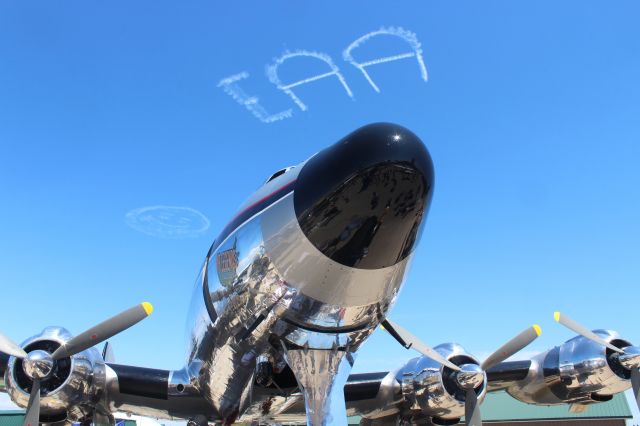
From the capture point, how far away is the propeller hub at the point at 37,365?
27.7ft

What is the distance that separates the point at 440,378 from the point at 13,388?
297 inches

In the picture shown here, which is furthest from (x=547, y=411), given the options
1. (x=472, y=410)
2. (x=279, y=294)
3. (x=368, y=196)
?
(x=368, y=196)

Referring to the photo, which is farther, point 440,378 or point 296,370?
point 440,378

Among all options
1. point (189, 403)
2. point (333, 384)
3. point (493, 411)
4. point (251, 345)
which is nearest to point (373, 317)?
point (333, 384)

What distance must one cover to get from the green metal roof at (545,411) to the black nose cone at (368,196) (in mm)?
30484

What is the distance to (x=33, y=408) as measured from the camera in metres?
8.19

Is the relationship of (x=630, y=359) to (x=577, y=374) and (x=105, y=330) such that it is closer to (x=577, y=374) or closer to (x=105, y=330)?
(x=577, y=374)

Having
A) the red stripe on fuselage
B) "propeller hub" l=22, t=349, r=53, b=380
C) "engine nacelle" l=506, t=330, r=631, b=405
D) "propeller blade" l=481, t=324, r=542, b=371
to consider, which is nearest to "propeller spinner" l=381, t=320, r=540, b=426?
"propeller blade" l=481, t=324, r=542, b=371

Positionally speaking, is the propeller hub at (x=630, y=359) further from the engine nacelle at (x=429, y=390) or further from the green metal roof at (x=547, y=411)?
the green metal roof at (x=547, y=411)

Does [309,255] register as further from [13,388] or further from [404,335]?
[13,388]

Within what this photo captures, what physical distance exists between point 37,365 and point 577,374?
10.6 m

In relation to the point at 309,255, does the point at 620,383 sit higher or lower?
lower

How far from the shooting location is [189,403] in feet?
30.5

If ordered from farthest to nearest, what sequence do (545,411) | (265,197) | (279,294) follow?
1. (545,411)
2. (265,197)
3. (279,294)
